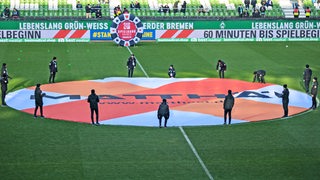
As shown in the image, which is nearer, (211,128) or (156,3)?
(211,128)

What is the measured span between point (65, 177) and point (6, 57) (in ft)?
94.4

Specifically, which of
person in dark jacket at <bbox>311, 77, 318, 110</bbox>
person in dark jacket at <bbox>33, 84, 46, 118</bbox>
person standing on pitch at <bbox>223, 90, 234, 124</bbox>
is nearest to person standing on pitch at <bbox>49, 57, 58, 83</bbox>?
person in dark jacket at <bbox>33, 84, 46, 118</bbox>

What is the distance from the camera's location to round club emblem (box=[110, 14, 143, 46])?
188ft

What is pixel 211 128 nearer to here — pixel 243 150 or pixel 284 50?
pixel 243 150

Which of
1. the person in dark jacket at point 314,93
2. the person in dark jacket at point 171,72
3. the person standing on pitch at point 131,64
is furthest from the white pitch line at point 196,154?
the person standing on pitch at point 131,64

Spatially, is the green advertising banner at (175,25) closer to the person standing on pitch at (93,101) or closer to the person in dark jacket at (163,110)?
the person standing on pitch at (93,101)

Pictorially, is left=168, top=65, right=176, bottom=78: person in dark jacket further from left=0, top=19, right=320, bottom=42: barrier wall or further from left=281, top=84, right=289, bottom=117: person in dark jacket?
left=0, top=19, right=320, bottom=42: barrier wall

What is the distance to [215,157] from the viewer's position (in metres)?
27.8

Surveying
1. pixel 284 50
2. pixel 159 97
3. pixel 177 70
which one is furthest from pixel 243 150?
pixel 284 50

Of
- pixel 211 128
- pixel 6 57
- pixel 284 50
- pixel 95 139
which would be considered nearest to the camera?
pixel 95 139

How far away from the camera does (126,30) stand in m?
58.1

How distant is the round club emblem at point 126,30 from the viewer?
5735 cm

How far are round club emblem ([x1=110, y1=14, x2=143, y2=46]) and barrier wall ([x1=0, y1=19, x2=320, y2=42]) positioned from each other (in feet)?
9.82

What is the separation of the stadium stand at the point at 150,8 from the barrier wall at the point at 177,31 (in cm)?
252
